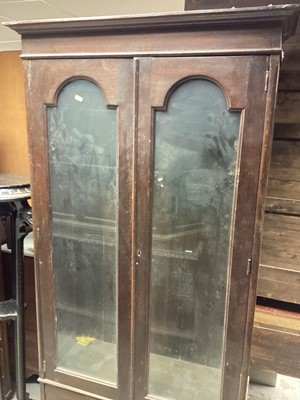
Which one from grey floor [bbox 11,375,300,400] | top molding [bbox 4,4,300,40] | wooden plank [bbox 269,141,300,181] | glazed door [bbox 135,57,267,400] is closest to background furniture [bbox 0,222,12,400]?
grey floor [bbox 11,375,300,400]

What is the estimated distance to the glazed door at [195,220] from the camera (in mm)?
1053

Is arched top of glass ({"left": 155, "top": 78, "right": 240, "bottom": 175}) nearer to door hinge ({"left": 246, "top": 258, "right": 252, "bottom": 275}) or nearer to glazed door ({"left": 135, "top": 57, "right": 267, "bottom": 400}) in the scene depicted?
glazed door ({"left": 135, "top": 57, "right": 267, "bottom": 400})

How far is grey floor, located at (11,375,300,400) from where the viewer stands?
1.88 m

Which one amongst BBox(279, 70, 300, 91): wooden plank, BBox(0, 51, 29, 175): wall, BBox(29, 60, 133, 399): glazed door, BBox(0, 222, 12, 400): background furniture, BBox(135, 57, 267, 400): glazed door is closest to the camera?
BBox(135, 57, 267, 400): glazed door

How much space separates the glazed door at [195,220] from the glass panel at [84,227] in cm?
13

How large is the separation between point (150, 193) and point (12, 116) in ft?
7.65

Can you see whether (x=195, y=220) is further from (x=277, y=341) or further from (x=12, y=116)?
(x=12, y=116)

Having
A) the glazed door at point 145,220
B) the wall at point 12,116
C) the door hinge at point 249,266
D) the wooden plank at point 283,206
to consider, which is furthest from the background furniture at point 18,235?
the wall at point 12,116

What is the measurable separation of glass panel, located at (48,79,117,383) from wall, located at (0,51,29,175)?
1.88 metres

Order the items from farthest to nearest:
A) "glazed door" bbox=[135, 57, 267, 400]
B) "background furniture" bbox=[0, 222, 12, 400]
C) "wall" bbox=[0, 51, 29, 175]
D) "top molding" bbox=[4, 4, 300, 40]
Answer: "wall" bbox=[0, 51, 29, 175], "background furniture" bbox=[0, 222, 12, 400], "glazed door" bbox=[135, 57, 267, 400], "top molding" bbox=[4, 4, 300, 40]

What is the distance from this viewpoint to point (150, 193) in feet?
3.87

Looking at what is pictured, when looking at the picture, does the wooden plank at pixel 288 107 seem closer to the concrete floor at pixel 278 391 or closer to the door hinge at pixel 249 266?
the door hinge at pixel 249 266

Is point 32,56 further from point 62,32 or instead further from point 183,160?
point 183,160

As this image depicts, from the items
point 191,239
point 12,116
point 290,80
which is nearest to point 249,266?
point 191,239
